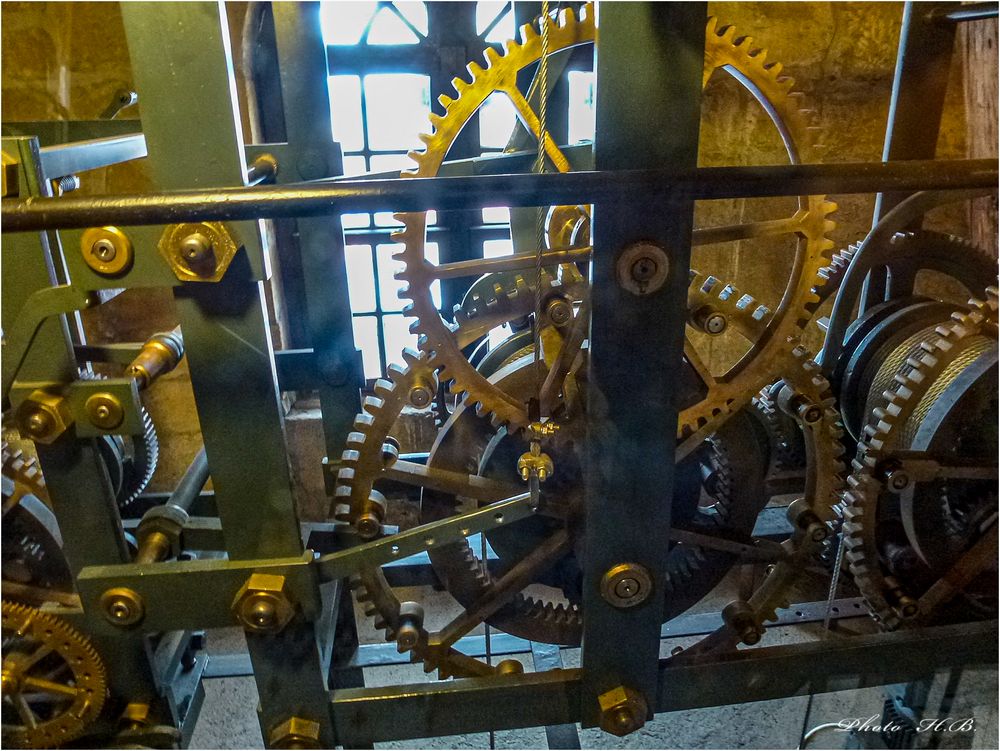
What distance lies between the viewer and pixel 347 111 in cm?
288

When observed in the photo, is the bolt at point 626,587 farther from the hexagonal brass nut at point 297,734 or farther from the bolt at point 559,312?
the hexagonal brass nut at point 297,734

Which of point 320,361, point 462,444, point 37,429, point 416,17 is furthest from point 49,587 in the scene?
point 416,17

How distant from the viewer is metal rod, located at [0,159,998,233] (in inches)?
32.6

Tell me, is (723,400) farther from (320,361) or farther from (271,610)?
(320,361)

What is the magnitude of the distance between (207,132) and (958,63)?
2.85 meters

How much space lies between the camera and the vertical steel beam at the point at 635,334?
0.90m

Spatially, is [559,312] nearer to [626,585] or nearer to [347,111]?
[626,585]

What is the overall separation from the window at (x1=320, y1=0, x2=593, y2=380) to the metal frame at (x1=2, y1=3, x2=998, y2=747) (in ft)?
4.99

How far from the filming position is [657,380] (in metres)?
1.04

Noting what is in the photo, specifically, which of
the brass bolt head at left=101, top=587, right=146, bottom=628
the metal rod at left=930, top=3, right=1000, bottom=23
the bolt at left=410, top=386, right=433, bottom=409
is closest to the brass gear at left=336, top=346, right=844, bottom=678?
the bolt at left=410, top=386, right=433, bottom=409

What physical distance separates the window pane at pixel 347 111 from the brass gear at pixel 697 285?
1790 millimetres

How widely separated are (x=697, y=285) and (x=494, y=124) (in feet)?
6.41

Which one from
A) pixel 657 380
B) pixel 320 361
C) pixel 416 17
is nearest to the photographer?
pixel 657 380

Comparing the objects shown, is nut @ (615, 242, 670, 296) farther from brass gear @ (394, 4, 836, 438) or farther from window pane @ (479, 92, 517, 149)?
window pane @ (479, 92, 517, 149)
